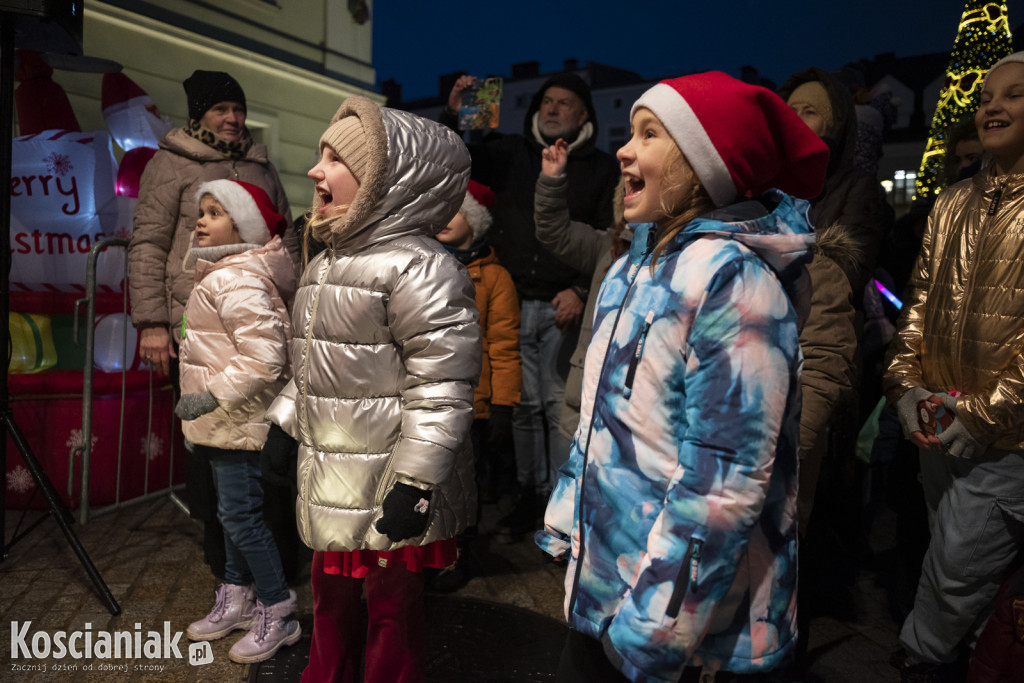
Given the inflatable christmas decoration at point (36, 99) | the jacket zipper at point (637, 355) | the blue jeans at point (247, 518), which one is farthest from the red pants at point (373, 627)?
the inflatable christmas decoration at point (36, 99)

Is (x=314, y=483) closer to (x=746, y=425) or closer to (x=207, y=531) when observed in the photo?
(x=746, y=425)

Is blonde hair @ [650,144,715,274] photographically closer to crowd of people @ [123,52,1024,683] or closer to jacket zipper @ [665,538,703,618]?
crowd of people @ [123,52,1024,683]

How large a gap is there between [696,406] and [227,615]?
9.29 feet

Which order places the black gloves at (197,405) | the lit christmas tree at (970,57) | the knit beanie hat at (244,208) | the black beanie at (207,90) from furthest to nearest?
the lit christmas tree at (970,57), the black beanie at (207,90), the knit beanie hat at (244,208), the black gloves at (197,405)

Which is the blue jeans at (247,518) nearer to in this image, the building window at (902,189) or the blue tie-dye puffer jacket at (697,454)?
the blue tie-dye puffer jacket at (697,454)

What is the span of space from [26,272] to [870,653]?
5.30m

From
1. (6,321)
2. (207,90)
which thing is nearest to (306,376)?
(6,321)

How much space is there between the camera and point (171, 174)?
4.55m

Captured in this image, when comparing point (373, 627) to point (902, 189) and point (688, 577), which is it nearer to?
point (688, 577)

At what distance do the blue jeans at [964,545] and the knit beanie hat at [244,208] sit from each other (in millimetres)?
2973

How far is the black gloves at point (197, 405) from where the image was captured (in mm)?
3238

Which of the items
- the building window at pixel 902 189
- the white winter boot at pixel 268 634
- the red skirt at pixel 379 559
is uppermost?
the building window at pixel 902 189

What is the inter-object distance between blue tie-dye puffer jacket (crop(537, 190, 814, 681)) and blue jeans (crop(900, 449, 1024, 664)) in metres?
1.53

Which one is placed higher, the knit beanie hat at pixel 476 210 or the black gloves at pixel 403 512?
the knit beanie hat at pixel 476 210
